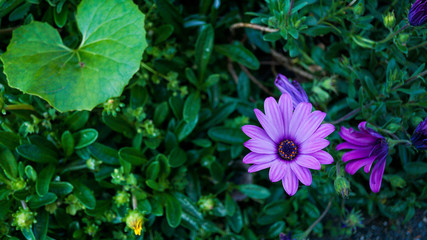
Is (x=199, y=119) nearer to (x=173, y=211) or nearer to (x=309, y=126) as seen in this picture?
(x=173, y=211)

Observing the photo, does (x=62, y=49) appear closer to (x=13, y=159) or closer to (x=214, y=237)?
(x=13, y=159)

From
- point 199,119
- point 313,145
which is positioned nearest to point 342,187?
point 313,145

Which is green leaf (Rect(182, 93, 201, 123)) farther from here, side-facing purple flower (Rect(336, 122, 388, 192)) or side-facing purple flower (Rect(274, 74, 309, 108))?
side-facing purple flower (Rect(336, 122, 388, 192))

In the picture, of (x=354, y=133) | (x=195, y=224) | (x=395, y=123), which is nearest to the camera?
(x=354, y=133)

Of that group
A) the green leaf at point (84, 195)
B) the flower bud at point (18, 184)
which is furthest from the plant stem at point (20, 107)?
the green leaf at point (84, 195)

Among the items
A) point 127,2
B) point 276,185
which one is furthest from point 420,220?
point 127,2

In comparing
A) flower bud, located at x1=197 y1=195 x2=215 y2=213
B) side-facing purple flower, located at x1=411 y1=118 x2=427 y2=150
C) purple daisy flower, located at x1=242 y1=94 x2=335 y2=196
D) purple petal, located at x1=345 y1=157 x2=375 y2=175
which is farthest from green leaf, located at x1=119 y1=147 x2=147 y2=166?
side-facing purple flower, located at x1=411 y1=118 x2=427 y2=150

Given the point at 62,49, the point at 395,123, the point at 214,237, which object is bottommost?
the point at 214,237
